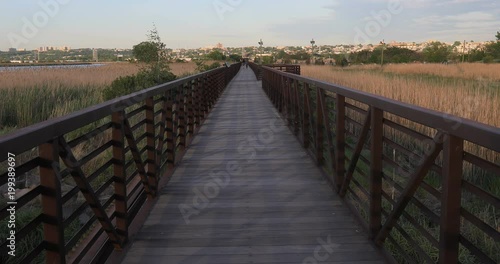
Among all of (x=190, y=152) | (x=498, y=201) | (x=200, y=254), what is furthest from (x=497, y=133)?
(x=190, y=152)

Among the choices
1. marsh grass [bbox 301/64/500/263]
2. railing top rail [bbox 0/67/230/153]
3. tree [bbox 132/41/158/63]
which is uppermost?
tree [bbox 132/41/158/63]

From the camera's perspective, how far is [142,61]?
20484 millimetres

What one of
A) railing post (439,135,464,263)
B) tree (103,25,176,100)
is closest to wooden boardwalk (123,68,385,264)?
railing post (439,135,464,263)

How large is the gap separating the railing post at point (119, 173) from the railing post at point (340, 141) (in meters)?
2.08

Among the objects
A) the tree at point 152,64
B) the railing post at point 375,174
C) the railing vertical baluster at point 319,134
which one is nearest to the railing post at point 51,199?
the railing post at point 375,174

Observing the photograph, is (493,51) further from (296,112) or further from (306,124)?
(306,124)

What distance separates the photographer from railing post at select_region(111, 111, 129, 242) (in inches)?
142

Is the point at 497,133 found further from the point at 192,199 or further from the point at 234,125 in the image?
the point at 234,125

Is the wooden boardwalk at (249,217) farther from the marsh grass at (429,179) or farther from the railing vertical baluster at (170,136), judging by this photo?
the marsh grass at (429,179)

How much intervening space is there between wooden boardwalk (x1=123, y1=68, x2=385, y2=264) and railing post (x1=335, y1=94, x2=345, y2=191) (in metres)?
0.22

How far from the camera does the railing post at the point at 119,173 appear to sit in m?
3.60

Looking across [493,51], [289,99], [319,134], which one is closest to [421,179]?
[319,134]

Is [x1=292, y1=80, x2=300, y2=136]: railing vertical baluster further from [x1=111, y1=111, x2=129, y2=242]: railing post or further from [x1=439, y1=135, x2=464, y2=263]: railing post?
[x1=439, y1=135, x2=464, y2=263]: railing post

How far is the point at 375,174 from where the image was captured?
3.63 meters
